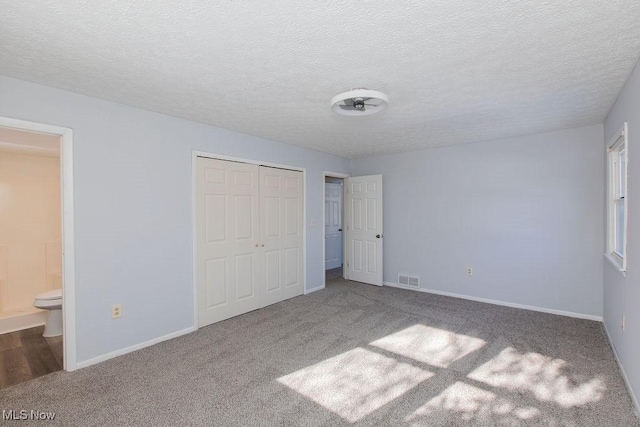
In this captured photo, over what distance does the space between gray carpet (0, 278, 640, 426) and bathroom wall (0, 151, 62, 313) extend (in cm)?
212

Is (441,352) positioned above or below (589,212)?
below

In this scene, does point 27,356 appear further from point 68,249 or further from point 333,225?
point 333,225

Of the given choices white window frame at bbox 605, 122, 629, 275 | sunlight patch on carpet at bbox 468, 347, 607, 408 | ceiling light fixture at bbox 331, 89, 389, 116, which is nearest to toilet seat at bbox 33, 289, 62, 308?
ceiling light fixture at bbox 331, 89, 389, 116

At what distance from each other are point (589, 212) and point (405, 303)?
2391mm

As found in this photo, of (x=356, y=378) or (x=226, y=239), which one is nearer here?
(x=356, y=378)

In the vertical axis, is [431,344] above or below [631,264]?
below

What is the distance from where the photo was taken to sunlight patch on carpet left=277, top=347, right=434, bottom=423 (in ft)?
6.91

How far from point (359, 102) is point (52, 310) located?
373 centimetres

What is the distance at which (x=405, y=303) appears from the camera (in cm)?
430

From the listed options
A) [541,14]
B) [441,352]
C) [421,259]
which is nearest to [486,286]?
[421,259]

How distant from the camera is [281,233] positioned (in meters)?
4.49

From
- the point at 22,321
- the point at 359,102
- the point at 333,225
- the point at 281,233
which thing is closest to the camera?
the point at 359,102

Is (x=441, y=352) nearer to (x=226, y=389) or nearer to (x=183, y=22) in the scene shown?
(x=226, y=389)

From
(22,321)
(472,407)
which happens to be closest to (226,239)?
(22,321)
